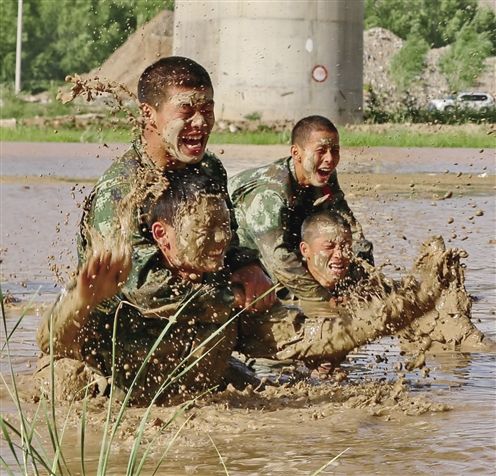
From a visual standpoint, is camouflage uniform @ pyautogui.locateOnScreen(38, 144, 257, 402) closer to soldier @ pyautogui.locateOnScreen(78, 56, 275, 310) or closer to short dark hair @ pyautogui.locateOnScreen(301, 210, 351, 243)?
soldier @ pyautogui.locateOnScreen(78, 56, 275, 310)

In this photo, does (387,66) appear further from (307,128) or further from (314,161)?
(314,161)

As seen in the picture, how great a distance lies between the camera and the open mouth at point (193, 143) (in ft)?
20.1

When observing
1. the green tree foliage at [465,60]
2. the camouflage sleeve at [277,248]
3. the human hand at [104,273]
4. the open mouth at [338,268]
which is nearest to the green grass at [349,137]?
the green tree foliage at [465,60]

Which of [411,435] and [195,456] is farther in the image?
[411,435]

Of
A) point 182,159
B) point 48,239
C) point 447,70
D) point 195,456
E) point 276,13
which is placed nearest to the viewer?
point 195,456

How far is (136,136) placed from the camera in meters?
6.38

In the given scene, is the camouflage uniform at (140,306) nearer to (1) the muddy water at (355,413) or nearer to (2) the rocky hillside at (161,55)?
(1) the muddy water at (355,413)

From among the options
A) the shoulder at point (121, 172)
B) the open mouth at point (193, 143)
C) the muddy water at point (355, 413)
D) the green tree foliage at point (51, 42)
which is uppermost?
the green tree foliage at point (51, 42)

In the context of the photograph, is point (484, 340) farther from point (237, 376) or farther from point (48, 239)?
point (48, 239)

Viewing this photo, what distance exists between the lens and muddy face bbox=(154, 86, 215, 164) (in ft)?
20.1

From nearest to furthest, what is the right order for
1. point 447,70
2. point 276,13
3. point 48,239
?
point 48,239 < point 276,13 < point 447,70

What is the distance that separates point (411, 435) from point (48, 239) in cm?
717

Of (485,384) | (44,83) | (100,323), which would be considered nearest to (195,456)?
(100,323)

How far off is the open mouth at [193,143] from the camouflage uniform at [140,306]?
0.13 meters
